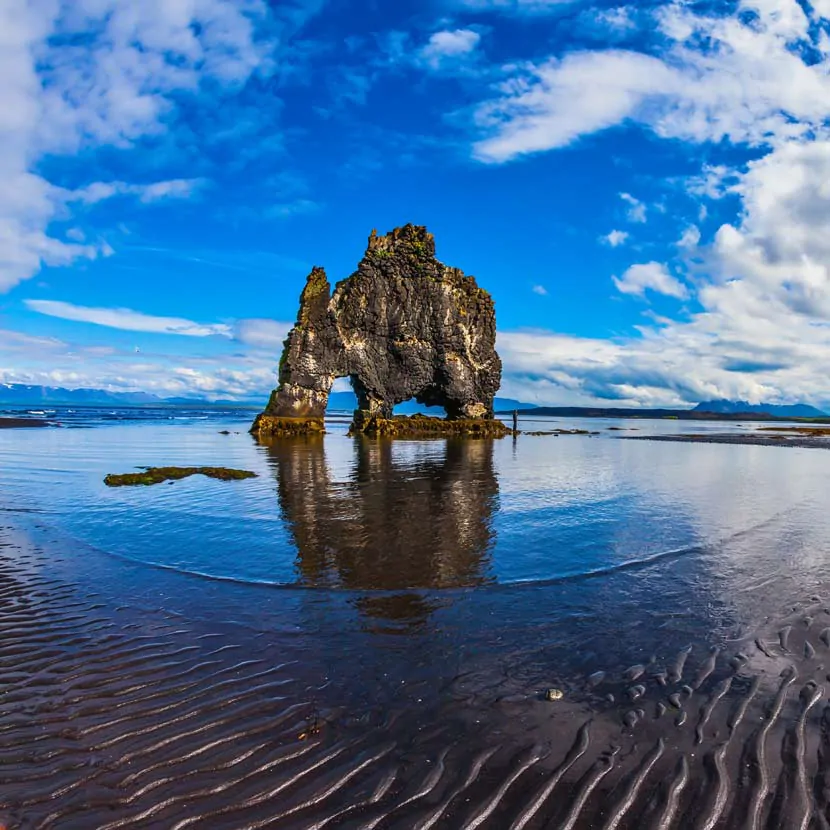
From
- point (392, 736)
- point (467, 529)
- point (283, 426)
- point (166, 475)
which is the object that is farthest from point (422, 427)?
point (392, 736)

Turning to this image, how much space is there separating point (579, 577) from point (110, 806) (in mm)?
9746

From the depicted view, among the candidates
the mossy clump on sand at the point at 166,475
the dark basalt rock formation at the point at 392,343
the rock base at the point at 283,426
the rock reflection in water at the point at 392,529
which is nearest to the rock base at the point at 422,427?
the dark basalt rock formation at the point at 392,343

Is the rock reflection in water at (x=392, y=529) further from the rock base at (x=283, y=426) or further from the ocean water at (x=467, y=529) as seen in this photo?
the rock base at (x=283, y=426)

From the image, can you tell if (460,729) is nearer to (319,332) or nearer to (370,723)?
(370,723)

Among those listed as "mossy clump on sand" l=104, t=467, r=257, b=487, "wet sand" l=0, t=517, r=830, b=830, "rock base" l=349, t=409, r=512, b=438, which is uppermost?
"rock base" l=349, t=409, r=512, b=438

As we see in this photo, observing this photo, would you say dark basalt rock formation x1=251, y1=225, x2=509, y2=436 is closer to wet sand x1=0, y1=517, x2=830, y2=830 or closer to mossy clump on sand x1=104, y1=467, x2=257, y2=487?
mossy clump on sand x1=104, y1=467, x2=257, y2=487

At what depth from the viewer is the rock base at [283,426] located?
6556 cm

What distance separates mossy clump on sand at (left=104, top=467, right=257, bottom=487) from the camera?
25094 mm

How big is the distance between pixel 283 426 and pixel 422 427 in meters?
20.5

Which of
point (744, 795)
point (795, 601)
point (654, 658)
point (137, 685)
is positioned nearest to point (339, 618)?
point (137, 685)

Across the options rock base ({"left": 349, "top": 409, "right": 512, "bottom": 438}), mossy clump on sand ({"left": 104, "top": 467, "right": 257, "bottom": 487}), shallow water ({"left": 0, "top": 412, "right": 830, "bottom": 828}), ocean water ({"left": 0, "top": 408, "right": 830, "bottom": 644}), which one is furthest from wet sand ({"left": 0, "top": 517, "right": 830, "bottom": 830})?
rock base ({"left": 349, "top": 409, "right": 512, "bottom": 438})

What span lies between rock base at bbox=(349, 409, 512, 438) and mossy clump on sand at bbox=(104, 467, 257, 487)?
40.1 metres

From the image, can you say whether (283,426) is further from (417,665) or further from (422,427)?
(417,665)

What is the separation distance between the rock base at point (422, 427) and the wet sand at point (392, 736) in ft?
200
